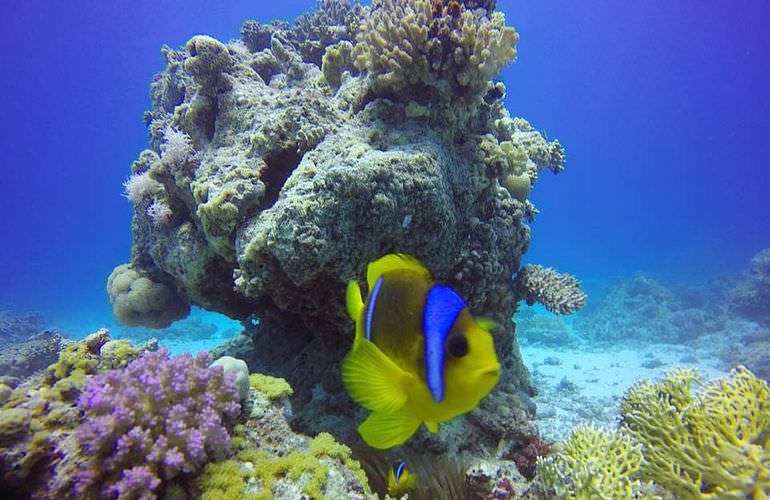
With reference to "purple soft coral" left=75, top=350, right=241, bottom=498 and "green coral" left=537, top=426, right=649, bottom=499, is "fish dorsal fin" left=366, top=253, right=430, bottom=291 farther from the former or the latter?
"green coral" left=537, top=426, right=649, bottom=499

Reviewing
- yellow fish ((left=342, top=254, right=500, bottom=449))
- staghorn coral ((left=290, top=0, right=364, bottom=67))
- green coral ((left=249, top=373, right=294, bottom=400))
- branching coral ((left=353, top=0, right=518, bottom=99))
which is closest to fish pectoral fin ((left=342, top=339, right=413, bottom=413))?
yellow fish ((left=342, top=254, right=500, bottom=449))

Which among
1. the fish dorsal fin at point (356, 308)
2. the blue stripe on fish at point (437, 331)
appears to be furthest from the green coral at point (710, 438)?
the fish dorsal fin at point (356, 308)

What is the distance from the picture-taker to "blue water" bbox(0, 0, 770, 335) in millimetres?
55250

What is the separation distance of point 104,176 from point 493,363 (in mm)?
124665

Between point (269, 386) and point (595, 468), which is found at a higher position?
point (269, 386)

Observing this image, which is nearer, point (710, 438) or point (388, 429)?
point (388, 429)

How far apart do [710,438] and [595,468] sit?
2.69ft

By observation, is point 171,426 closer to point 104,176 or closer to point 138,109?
point 138,109

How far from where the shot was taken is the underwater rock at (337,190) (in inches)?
137

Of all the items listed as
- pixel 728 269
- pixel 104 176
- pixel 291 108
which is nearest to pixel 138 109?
pixel 104 176

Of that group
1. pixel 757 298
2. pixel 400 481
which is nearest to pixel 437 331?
pixel 400 481

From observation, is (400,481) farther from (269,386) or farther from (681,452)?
(681,452)

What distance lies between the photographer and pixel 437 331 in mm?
1067

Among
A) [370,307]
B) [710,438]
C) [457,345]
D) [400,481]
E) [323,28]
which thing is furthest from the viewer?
[323,28]
